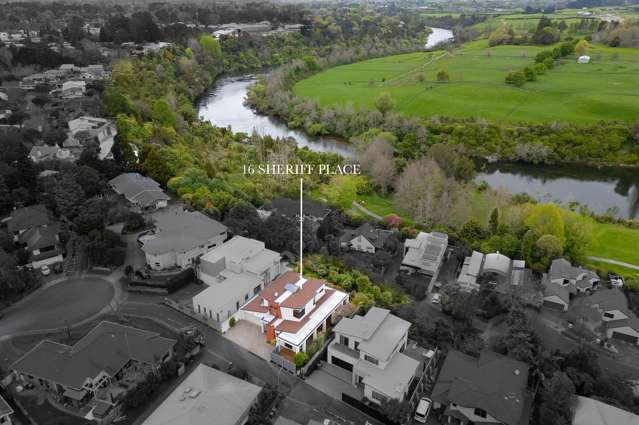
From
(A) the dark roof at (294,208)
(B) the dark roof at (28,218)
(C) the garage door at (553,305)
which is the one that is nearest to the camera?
(C) the garage door at (553,305)

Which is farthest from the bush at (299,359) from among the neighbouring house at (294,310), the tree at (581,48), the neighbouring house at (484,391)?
the tree at (581,48)

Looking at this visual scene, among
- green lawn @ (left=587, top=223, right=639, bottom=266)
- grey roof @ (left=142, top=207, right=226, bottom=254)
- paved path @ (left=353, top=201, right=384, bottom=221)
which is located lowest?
paved path @ (left=353, top=201, right=384, bottom=221)

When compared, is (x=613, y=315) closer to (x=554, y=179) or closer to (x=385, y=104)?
(x=554, y=179)

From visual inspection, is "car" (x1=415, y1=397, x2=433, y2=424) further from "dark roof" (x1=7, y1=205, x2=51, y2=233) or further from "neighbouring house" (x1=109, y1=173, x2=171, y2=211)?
"dark roof" (x1=7, y1=205, x2=51, y2=233)

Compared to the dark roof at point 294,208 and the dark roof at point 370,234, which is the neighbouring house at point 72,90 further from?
the dark roof at point 370,234

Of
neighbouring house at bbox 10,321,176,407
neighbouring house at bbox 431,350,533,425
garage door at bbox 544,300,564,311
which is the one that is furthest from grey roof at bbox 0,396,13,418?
garage door at bbox 544,300,564,311

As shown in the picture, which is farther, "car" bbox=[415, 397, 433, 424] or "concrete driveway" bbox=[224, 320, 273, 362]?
"concrete driveway" bbox=[224, 320, 273, 362]
